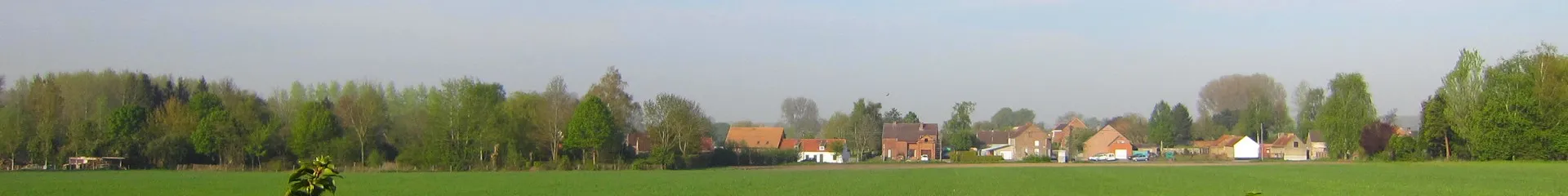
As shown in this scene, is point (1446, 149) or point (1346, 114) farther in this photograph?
point (1346, 114)

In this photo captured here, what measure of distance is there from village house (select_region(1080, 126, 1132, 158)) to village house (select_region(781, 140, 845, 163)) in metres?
24.8

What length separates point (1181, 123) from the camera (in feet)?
427

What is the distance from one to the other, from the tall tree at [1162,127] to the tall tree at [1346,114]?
4044 cm

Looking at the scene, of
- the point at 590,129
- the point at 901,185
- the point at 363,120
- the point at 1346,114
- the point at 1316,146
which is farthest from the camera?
the point at 1316,146

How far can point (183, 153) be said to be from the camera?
68000 mm

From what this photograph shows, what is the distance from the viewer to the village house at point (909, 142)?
102 meters

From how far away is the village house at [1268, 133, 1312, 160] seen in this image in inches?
4195

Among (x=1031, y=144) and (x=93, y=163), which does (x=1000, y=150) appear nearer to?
(x=1031, y=144)

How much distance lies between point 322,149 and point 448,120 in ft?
21.6

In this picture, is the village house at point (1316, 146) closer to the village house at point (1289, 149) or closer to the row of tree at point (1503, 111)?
the village house at point (1289, 149)

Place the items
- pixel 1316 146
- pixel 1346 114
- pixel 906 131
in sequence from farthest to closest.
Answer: pixel 1316 146, pixel 906 131, pixel 1346 114

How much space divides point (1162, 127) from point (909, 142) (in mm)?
32920

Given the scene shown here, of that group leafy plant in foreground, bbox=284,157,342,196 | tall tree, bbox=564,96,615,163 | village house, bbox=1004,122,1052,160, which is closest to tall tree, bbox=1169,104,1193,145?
village house, bbox=1004,122,1052,160

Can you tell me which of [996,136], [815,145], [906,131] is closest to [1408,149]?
[906,131]
